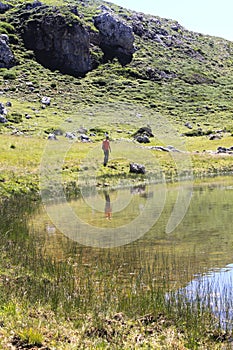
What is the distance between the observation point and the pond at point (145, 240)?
43.2 feet

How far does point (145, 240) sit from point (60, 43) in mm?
141341

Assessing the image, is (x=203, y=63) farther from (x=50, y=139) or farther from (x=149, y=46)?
(x=50, y=139)

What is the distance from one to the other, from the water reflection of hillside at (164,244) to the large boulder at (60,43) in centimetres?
12727

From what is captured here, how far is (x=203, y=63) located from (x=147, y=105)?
6999 centimetres

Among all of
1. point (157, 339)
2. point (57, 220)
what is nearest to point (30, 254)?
point (157, 339)

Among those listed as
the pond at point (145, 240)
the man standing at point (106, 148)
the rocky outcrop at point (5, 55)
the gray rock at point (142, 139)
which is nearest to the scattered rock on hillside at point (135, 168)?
the man standing at point (106, 148)

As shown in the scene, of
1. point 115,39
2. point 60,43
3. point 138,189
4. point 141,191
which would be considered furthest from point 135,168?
point 115,39

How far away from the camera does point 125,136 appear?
79.5 metres

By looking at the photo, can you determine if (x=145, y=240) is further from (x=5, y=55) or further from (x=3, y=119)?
(x=5, y=55)

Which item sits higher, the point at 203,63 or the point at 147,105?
the point at 203,63

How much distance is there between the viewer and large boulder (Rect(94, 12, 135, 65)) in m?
166

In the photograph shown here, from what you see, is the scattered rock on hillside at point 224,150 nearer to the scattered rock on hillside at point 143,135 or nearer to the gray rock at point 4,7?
the scattered rock on hillside at point 143,135

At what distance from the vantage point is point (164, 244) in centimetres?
1866

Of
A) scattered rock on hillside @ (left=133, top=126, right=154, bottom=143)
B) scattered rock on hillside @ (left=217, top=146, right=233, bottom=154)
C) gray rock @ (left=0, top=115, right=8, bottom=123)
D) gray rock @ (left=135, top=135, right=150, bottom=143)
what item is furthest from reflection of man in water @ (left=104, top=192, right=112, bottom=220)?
gray rock @ (left=0, top=115, right=8, bottom=123)
